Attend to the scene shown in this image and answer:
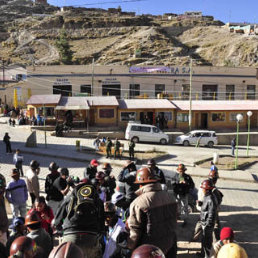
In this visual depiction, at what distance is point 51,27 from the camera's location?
105812 mm

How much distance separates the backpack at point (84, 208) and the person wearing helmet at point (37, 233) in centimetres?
41

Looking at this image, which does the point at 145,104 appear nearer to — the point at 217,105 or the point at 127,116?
the point at 127,116

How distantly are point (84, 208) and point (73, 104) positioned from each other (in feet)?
89.8

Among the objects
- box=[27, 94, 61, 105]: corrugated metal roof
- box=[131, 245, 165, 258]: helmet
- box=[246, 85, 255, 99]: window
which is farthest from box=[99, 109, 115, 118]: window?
box=[131, 245, 165, 258]: helmet

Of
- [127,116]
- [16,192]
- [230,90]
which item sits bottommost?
[16,192]

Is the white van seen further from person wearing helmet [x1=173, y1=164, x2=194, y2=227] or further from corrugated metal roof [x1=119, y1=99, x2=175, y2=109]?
person wearing helmet [x1=173, y1=164, x2=194, y2=227]

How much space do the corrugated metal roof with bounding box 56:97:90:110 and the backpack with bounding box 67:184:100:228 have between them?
25922 millimetres

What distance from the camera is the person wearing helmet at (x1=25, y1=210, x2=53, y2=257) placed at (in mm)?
4129

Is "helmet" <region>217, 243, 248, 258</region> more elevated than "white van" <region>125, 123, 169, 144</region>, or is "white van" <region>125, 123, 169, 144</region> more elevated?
"helmet" <region>217, 243, 248, 258</region>

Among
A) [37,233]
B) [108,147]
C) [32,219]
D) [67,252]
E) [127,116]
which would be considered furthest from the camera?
[127,116]

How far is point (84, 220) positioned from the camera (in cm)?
425

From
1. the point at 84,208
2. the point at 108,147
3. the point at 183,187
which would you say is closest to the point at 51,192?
the point at 84,208

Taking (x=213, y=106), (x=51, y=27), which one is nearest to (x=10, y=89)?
(x=213, y=106)

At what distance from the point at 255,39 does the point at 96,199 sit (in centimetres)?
8141
